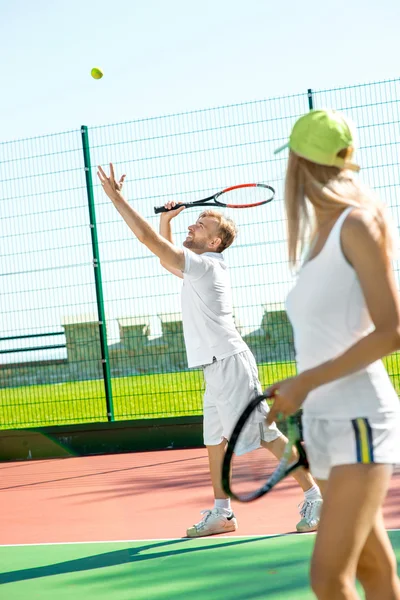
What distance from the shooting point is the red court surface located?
5.52 metres

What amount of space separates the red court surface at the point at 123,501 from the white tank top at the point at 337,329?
2891 millimetres

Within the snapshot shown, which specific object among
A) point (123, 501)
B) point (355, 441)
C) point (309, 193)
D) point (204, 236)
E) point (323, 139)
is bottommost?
point (123, 501)

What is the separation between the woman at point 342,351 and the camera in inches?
88.4

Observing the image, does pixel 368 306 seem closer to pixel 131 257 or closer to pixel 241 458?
pixel 241 458

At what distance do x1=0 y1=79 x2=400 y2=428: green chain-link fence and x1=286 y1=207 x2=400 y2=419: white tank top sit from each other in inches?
232

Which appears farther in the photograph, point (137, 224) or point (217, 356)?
point (217, 356)

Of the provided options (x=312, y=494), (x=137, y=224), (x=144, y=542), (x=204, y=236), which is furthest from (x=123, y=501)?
(x=137, y=224)

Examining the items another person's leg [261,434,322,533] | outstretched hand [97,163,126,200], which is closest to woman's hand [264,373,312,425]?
outstretched hand [97,163,126,200]

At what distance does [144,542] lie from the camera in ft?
17.1

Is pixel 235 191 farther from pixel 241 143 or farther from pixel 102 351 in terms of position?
pixel 102 351

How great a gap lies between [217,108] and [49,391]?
10.9ft

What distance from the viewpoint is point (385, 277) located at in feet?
7.30

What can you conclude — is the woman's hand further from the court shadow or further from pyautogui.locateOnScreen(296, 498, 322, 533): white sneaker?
pyautogui.locateOnScreen(296, 498, 322, 533): white sneaker

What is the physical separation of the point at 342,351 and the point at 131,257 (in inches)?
257
